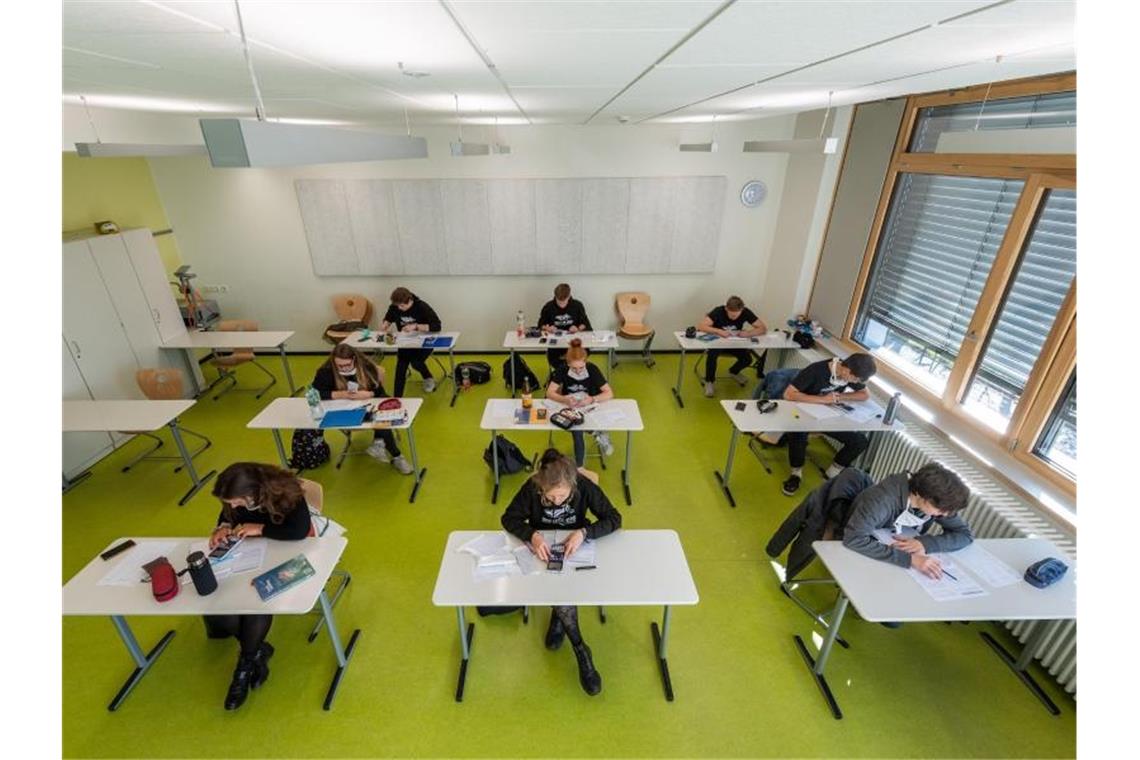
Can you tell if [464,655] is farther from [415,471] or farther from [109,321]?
[109,321]

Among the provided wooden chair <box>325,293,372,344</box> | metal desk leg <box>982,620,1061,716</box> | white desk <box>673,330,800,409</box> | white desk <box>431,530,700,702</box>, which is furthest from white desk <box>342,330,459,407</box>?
metal desk leg <box>982,620,1061,716</box>

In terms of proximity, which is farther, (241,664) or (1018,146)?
(241,664)

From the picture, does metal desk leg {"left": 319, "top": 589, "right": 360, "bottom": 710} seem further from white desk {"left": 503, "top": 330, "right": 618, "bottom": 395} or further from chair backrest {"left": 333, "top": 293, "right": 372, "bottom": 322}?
chair backrest {"left": 333, "top": 293, "right": 372, "bottom": 322}

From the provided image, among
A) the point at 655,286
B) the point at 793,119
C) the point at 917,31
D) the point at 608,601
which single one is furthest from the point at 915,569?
the point at 793,119

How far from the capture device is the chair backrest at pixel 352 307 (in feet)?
22.2

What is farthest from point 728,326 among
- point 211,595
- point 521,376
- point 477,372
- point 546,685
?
point 211,595

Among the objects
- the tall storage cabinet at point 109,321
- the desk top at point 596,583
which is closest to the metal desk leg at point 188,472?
the tall storage cabinet at point 109,321

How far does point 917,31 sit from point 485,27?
4.52 feet

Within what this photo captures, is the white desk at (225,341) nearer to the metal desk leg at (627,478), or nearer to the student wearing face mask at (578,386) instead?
the student wearing face mask at (578,386)

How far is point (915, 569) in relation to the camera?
252 centimetres

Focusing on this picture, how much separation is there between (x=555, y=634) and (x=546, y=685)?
0.91 ft

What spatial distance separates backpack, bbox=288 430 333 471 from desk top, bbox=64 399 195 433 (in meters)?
0.95

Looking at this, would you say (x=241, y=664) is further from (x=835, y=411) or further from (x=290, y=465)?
(x=835, y=411)

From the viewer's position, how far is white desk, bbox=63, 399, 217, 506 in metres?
3.93
